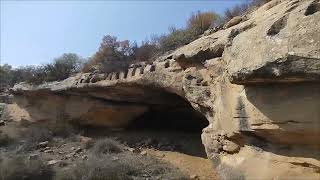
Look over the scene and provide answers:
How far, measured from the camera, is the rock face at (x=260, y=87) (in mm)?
6281

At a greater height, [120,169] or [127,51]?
[127,51]

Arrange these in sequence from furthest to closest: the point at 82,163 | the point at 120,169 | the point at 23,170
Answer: the point at 82,163 < the point at 23,170 < the point at 120,169

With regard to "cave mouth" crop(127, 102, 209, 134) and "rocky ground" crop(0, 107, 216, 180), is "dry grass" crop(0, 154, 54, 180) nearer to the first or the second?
"rocky ground" crop(0, 107, 216, 180)

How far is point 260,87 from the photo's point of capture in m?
7.08

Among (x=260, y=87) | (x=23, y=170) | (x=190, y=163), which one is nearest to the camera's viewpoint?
(x=260, y=87)

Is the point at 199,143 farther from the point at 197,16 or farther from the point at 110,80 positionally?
the point at 197,16

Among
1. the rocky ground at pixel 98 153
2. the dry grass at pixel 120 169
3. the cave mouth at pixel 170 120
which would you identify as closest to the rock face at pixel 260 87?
the dry grass at pixel 120 169

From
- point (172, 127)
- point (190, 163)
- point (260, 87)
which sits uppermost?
point (260, 87)

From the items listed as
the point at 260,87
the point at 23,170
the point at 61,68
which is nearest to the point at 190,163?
the point at 23,170

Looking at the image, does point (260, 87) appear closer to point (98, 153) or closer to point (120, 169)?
point (120, 169)

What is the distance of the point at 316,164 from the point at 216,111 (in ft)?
8.92

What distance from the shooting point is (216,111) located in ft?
28.7

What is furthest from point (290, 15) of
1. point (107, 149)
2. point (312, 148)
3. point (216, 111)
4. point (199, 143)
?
point (107, 149)

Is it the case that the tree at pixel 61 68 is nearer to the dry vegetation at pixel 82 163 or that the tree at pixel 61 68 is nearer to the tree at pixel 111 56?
the tree at pixel 111 56
